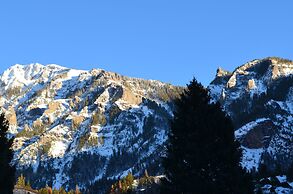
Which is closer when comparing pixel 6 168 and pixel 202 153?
pixel 202 153

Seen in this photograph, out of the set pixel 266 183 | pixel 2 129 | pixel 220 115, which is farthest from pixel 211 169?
pixel 266 183

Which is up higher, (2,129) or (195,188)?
(2,129)

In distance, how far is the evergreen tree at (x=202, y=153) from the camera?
30.7 m

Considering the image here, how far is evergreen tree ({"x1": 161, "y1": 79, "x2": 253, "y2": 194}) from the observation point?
30.7 meters

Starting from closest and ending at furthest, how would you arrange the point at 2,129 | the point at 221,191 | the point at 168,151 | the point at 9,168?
the point at 221,191
the point at 168,151
the point at 9,168
the point at 2,129

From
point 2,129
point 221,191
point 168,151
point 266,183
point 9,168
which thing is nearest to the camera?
point 221,191

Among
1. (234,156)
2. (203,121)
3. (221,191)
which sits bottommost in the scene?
(221,191)

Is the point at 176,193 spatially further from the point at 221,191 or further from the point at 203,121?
the point at 203,121

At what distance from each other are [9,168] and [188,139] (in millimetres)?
17961

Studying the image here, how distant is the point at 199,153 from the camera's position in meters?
31.5

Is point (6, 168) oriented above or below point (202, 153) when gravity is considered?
above

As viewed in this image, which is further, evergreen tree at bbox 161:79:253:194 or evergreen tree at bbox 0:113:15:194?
evergreen tree at bbox 0:113:15:194

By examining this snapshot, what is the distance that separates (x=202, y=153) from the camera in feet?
103

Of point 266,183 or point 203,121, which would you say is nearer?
point 203,121
